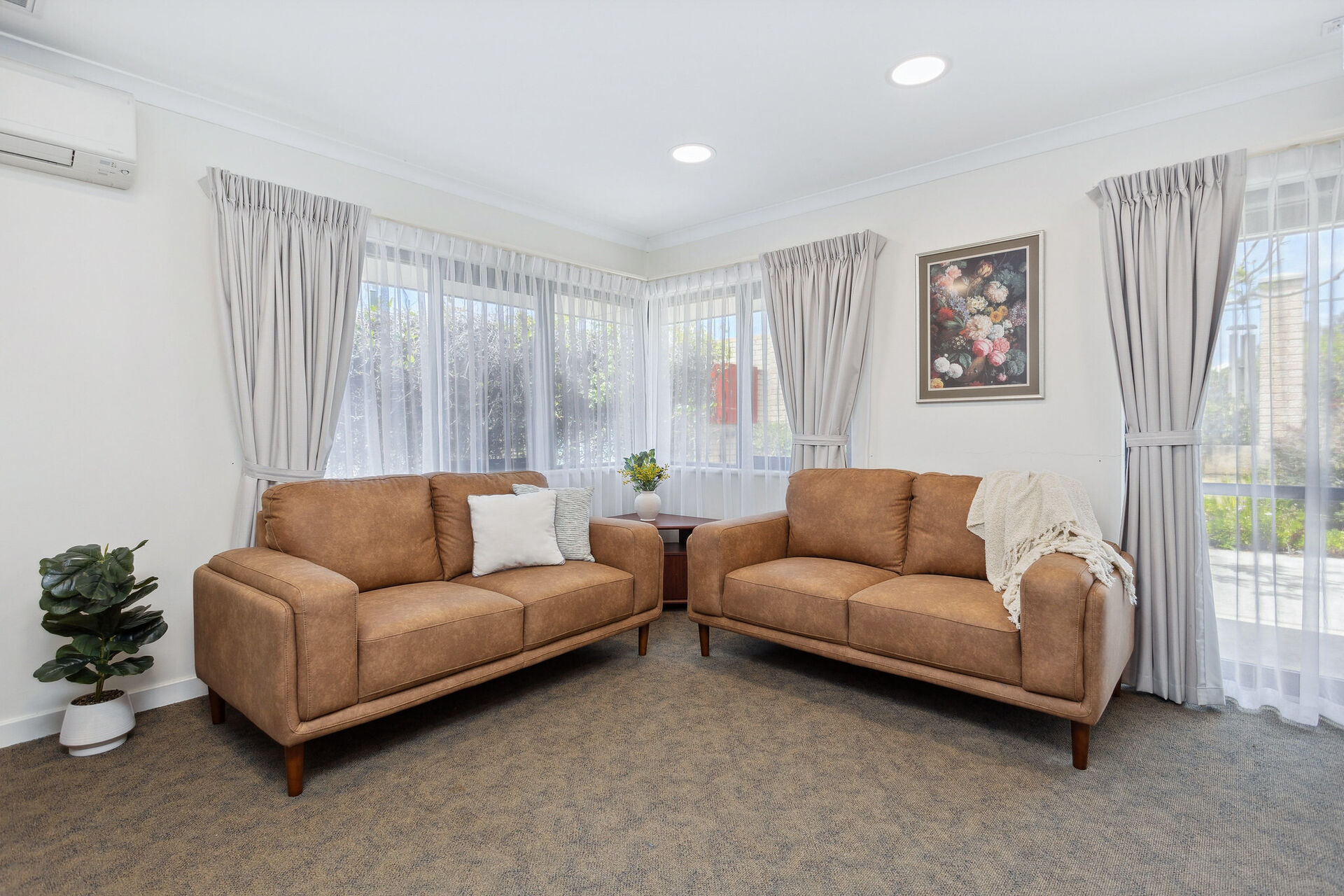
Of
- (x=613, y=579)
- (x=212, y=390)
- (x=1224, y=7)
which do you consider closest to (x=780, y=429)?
(x=613, y=579)

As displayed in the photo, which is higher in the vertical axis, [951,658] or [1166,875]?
[951,658]

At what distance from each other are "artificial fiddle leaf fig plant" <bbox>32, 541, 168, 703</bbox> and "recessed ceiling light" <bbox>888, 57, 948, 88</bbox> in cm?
332

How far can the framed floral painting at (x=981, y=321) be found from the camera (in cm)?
314

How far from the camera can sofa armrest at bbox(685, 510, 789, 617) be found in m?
3.09

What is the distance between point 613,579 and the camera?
9.81ft

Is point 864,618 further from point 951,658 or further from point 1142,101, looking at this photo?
point 1142,101

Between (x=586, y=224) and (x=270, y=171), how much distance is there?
6.32 feet

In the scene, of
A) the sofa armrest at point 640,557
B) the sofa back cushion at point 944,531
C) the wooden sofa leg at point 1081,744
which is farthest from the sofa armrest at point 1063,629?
the sofa armrest at point 640,557

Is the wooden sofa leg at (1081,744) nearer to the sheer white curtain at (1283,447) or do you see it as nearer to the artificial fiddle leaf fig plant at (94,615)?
the sheer white curtain at (1283,447)

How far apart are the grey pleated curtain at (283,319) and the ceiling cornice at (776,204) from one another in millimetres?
303

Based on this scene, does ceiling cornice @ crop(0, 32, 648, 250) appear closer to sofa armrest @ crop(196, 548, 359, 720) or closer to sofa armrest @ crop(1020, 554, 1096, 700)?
sofa armrest @ crop(196, 548, 359, 720)

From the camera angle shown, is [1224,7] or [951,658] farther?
[951,658]

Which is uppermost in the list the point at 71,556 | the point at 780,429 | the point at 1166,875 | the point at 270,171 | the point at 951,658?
the point at 270,171

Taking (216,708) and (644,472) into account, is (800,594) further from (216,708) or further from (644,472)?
(216,708)
